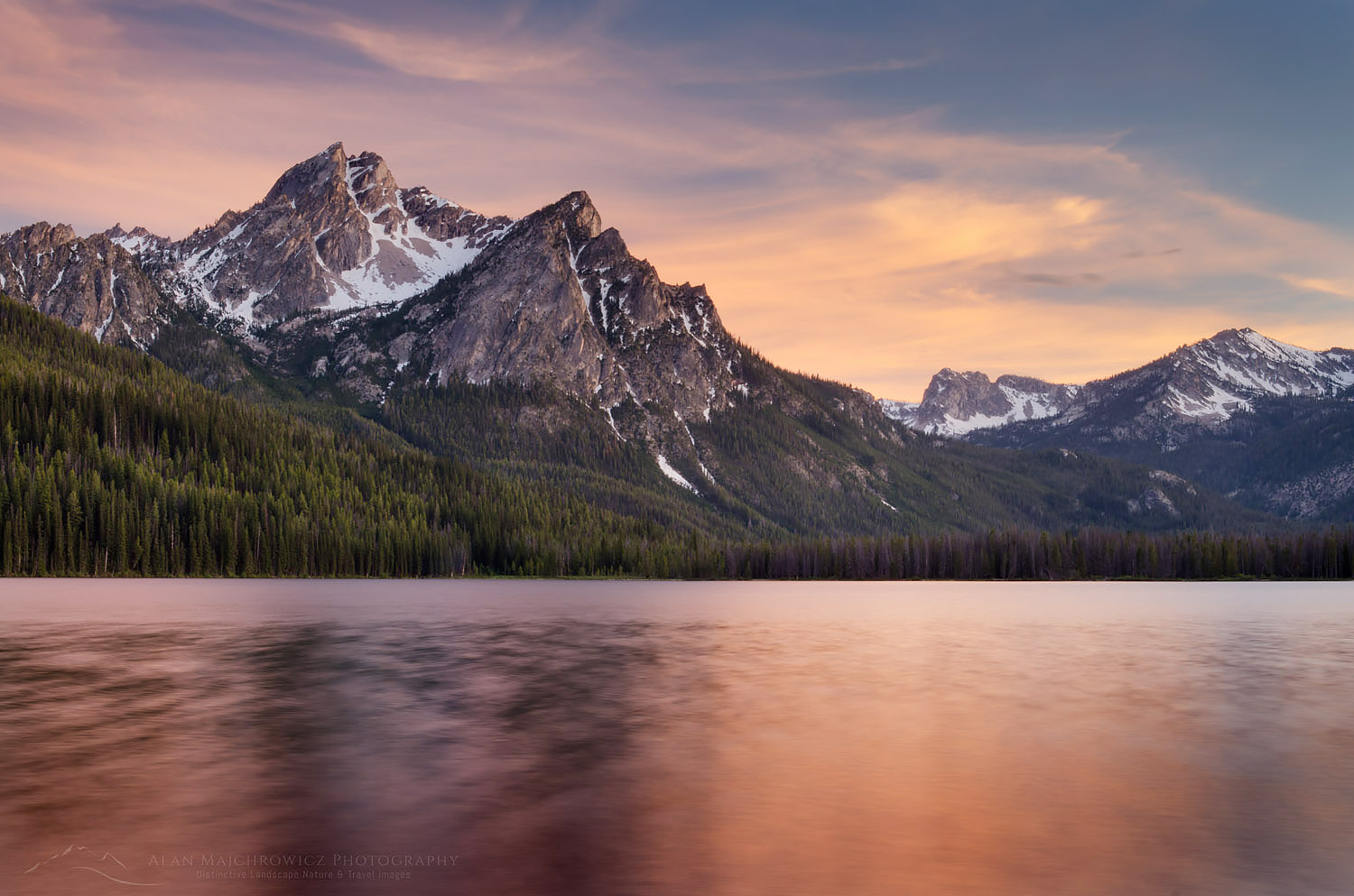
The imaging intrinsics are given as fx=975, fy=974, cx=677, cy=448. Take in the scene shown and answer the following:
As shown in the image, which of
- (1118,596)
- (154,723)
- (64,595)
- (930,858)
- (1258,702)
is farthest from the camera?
(1118,596)

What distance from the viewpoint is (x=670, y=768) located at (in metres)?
27.3

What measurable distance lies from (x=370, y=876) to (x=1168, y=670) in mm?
47496

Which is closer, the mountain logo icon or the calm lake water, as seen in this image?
the mountain logo icon

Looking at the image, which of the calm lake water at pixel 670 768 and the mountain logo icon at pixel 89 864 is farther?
the calm lake water at pixel 670 768

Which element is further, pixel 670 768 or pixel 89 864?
pixel 670 768

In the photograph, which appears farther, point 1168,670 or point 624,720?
point 1168,670

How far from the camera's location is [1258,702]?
4053 cm

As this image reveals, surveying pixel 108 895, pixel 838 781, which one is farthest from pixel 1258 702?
pixel 108 895

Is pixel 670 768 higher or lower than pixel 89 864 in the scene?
lower

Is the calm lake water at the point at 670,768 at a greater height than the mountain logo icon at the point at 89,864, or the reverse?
the mountain logo icon at the point at 89,864

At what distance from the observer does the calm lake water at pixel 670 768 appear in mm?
17797

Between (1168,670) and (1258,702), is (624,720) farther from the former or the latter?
(1168,670)

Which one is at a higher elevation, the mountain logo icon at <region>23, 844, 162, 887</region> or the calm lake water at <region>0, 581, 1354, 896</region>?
the mountain logo icon at <region>23, 844, 162, 887</region>

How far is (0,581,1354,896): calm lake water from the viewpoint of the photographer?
1780cm
